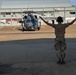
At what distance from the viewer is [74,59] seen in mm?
13930

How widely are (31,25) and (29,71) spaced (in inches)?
1090

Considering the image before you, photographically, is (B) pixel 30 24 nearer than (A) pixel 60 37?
No

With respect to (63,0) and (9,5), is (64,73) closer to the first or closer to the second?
(9,5)

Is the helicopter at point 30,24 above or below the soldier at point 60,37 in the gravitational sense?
below

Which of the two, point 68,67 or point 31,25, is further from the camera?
point 31,25

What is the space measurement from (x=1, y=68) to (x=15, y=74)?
1.31 m

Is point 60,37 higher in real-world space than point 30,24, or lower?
higher

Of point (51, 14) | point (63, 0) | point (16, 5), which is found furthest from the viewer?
point (63, 0)

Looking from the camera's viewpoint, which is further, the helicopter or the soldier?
the helicopter

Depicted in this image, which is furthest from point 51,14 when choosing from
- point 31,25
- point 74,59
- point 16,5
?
point 16,5

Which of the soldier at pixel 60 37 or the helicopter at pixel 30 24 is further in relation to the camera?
the helicopter at pixel 30 24

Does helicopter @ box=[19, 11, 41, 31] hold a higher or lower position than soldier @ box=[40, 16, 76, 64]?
lower

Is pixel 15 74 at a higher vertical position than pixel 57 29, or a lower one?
lower

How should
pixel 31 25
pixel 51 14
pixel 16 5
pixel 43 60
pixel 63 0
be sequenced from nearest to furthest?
pixel 43 60 → pixel 31 25 → pixel 51 14 → pixel 16 5 → pixel 63 0
